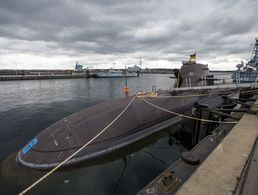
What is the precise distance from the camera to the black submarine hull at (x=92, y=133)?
6895 mm

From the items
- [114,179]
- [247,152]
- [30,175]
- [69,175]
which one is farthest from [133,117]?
[247,152]

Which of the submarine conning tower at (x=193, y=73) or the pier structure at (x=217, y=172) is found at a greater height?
→ the submarine conning tower at (x=193, y=73)

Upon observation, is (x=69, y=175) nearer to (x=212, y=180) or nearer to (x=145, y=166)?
(x=145, y=166)

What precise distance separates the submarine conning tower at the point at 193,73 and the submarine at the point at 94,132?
18.2 ft

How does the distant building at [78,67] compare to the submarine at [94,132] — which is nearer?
the submarine at [94,132]

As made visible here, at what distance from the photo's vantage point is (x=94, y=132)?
7.75 m

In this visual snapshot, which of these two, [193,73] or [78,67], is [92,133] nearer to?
[193,73]

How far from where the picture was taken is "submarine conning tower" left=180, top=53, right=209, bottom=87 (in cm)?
1515

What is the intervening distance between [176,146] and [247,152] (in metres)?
6.53

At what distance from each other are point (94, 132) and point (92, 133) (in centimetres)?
10

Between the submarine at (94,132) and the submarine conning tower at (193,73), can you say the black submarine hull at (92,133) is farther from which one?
the submarine conning tower at (193,73)

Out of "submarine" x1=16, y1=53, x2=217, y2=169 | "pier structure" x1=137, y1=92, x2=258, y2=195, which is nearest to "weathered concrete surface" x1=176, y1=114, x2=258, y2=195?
"pier structure" x1=137, y1=92, x2=258, y2=195

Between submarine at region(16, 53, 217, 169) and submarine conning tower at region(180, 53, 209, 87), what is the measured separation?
554 centimetres

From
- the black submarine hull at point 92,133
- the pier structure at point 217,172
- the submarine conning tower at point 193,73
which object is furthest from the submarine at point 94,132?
the submarine conning tower at point 193,73
